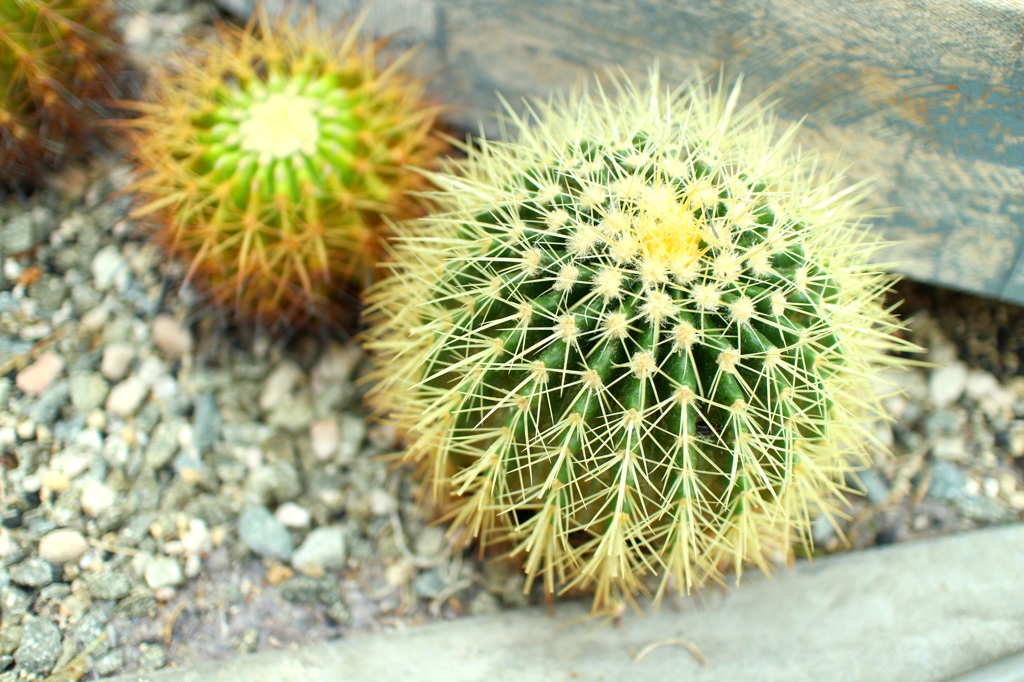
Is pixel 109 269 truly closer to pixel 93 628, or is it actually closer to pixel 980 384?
pixel 93 628

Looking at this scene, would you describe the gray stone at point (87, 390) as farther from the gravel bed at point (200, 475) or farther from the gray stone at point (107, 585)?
the gray stone at point (107, 585)

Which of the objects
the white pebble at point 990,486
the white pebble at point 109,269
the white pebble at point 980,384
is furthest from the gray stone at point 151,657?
the white pebble at point 980,384

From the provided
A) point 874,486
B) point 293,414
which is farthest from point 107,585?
point 874,486

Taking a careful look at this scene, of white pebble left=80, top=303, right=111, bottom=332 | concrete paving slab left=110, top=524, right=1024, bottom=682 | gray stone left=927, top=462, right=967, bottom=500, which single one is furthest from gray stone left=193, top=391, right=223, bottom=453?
gray stone left=927, top=462, right=967, bottom=500

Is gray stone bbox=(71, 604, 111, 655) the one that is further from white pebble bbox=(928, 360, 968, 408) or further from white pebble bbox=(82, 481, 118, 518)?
white pebble bbox=(928, 360, 968, 408)

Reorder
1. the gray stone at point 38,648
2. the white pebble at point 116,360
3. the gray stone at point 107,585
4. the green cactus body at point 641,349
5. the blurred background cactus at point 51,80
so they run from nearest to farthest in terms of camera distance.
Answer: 1. the green cactus body at point 641,349
2. the gray stone at point 38,648
3. the gray stone at point 107,585
4. the blurred background cactus at point 51,80
5. the white pebble at point 116,360

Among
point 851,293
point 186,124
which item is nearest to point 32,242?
point 186,124

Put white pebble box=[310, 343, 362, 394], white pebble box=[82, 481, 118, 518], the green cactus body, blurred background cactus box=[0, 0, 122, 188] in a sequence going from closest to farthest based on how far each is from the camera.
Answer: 1. the green cactus body
2. white pebble box=[82, 481, 118, 518]
3. blurred background cactus box=[0, 0, 122, 188]
4. white pebble box=[310, 343, 362, 394]
